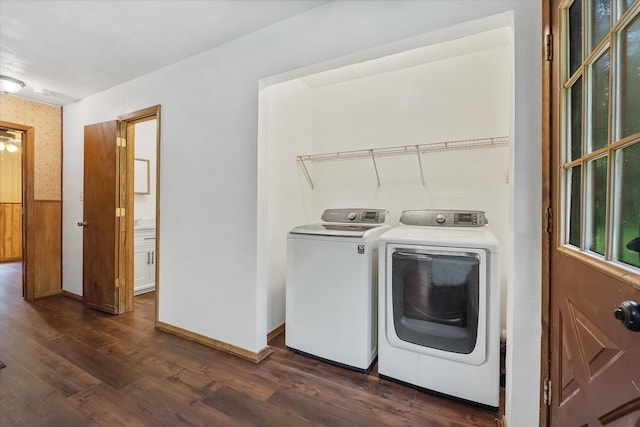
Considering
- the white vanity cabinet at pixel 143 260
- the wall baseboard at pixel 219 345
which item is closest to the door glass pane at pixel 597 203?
the wall baseboard at pixel 219 345

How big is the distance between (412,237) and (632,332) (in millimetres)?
1109

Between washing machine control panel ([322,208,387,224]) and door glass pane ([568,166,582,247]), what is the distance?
1.39 metres

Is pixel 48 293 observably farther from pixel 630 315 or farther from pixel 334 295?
pixel 630 315

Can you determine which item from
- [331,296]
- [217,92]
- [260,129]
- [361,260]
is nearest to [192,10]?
[217,92]

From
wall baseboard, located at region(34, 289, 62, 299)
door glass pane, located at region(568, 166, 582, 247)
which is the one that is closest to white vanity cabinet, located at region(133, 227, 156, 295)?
wall baseboard, located at region(34, 289, 62, 299)

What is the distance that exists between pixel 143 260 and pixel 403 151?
3423mm

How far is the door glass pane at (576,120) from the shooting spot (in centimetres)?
102

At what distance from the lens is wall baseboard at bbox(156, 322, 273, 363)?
2.09m

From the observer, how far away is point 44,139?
3447mm

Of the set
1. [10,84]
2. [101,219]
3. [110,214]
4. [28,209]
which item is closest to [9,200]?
[28,209]

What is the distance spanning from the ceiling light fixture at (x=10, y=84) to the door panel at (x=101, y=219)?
24.1 inches

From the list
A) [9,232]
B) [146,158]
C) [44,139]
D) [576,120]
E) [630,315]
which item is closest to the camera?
[630,315]

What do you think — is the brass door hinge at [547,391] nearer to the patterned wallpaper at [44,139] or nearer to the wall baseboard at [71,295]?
the wall baseboard at [71,295]

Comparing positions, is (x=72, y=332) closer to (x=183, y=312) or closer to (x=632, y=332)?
(x=183, y=312)
